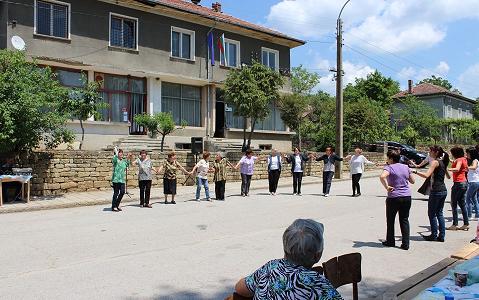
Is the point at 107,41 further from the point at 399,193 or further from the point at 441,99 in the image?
the point at 441,99

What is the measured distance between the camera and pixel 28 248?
27.7 feet

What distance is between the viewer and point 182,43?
26.9m

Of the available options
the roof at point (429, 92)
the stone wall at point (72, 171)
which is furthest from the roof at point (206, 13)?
the roof at point (429, 92)

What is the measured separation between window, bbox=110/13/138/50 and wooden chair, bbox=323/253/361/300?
2191 cm

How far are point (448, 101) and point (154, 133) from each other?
→ 47.7 metres

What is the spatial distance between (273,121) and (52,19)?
50.4ft

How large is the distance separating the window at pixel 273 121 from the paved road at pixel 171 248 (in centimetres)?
1696

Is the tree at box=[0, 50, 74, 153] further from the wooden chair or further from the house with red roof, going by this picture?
the house with red roof

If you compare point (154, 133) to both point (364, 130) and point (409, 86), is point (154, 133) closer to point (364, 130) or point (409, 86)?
point (364, 130)

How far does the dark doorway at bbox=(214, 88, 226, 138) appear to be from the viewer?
28938mm

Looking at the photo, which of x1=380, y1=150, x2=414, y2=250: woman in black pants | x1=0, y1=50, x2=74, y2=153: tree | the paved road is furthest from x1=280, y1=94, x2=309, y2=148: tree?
x1=380, y1=150, x2=414, y2=250: woman in black pants

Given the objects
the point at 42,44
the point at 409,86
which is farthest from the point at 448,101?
the point at 42,44

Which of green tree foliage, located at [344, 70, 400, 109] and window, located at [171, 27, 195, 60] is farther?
green tree foliage, located at [344, 70, 400, 109]

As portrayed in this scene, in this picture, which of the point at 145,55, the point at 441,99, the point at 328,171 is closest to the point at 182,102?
the point at 145,55
